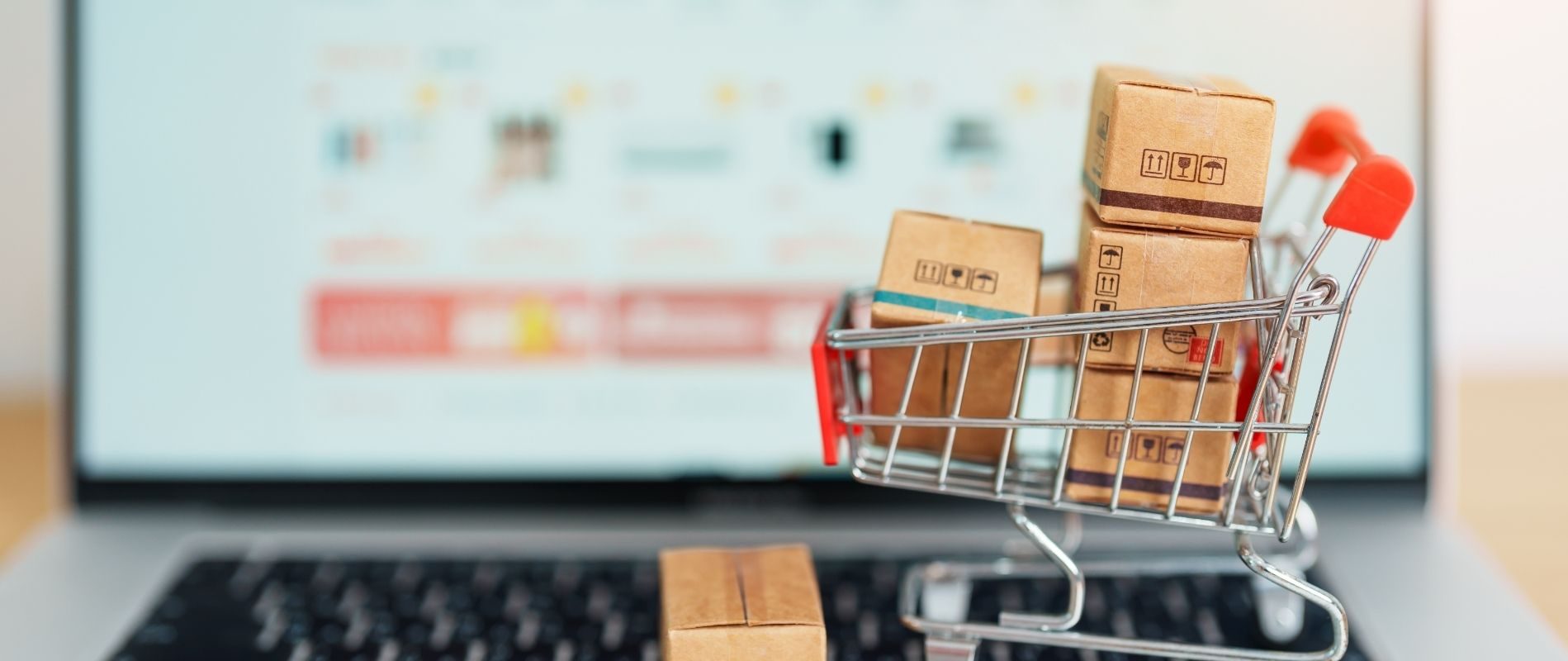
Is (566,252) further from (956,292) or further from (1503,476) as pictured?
(1503,476)

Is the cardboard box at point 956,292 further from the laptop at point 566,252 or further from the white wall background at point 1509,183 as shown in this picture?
the white wall background at point 1509,183

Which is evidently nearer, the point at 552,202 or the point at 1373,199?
the point at 1373,199

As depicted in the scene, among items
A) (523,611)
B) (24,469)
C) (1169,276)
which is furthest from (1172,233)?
(24,469)

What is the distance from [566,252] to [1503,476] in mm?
854

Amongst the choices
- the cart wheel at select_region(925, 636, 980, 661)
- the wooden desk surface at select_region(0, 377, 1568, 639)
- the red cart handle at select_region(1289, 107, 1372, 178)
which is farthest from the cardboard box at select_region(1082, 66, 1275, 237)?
the wooden desk surface at select_region(0, 377, 1568, 639)

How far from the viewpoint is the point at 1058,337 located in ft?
2.32

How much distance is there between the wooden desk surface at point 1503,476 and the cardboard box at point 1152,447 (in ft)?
1.42

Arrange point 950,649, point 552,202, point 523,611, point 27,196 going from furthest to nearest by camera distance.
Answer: point 27,196 → point 552,202 → point 523,611 → point 950,649

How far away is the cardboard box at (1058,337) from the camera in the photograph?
0.69 meters

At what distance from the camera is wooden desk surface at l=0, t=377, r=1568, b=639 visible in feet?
3.22

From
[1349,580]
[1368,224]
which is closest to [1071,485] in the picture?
[1368,224]

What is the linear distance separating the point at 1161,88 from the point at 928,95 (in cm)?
37


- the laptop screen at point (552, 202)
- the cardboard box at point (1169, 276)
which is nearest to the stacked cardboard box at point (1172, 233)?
the cardboard box at point (1169, 276)

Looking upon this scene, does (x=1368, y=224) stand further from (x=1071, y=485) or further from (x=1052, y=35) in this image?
(x=1052, y=35)
